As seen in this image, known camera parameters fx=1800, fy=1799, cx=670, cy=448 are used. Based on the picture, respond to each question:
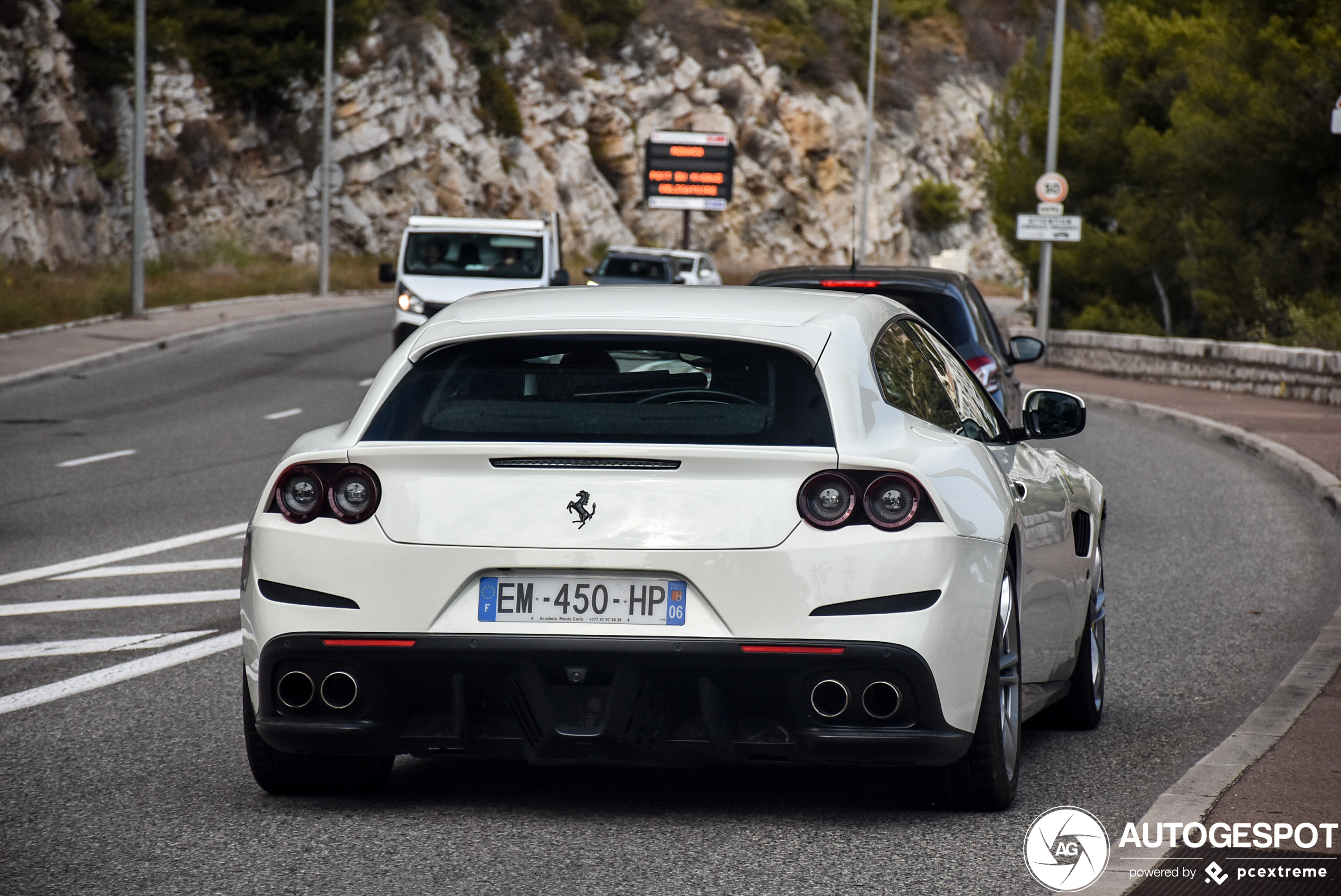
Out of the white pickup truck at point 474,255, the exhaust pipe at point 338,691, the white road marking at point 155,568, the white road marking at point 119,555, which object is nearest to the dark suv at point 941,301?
the white road marking at point 155,568

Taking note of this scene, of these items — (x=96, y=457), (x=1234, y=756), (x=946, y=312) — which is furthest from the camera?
(x=96, y=457)

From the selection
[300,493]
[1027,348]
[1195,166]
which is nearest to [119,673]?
[300,493]

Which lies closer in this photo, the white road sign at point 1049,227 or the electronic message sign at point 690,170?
the white road sign at point 1049,227

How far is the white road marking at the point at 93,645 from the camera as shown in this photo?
765cm

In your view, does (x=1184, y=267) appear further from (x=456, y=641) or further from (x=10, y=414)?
(x=456, y=641)

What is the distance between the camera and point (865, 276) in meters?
10.7

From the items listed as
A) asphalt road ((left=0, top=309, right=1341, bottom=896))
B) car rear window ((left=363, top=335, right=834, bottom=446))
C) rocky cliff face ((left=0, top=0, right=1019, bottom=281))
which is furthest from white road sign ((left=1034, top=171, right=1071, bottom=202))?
car rear window ((left=363, top=335, right=834, bottom=446))

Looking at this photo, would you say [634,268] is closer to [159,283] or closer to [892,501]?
[159,283]

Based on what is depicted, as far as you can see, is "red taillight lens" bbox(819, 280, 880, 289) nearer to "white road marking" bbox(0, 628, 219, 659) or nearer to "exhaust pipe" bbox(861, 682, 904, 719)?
"white road marking" bbox(0, 628, 219, 659)

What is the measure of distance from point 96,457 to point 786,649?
12.4 m

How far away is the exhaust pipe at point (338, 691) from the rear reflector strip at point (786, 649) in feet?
3.53

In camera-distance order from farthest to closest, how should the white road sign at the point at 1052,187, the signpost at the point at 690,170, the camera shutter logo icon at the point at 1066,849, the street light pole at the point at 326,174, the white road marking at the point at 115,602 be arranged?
the signpost at the point at 690,170 → the street light pole at the point at 326,174 → the white road sign at the point at 1052,187 → the white road marking at the point at 115,602 → the camera shutter logo icon at the point at 1066,849

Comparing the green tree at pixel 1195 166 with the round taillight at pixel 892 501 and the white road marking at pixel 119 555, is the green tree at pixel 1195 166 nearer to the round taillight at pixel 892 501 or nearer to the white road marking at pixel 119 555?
the white road marking at pixel 119 555

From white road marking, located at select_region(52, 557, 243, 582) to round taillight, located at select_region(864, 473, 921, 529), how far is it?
229 inches
